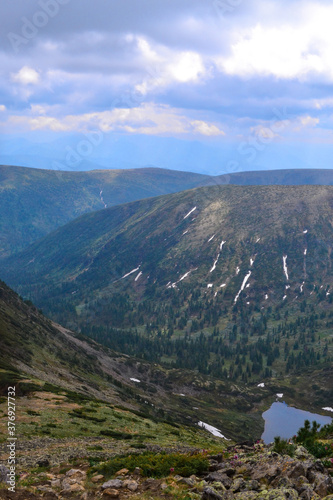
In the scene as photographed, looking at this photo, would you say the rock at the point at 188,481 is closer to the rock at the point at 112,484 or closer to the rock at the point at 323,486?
the rock at the point at 112,484

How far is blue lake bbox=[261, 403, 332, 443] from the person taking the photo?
155 meters

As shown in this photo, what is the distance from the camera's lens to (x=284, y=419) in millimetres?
174125

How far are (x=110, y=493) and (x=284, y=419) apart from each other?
169 m

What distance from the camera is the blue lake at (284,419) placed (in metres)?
155

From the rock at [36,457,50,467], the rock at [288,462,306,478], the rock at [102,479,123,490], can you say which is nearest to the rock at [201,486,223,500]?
the rock at [288,462,306,478]

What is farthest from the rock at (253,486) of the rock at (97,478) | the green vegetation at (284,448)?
the rock at (97,478)

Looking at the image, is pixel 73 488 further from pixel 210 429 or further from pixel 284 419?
pixel 284 419


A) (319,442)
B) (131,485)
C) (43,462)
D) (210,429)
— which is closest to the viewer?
(131,485)

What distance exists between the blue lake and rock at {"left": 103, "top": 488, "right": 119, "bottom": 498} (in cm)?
13389

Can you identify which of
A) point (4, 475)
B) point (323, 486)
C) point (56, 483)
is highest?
point (323, 486)

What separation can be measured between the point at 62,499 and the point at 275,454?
49.8ft

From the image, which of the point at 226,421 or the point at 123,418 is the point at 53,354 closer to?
the point at 123,418

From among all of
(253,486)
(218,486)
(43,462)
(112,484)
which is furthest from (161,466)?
(43,462)

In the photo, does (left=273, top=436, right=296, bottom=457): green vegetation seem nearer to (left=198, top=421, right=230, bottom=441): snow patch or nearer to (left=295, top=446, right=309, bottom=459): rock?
(left=295, top=446, right=309, bottom=459): rock
